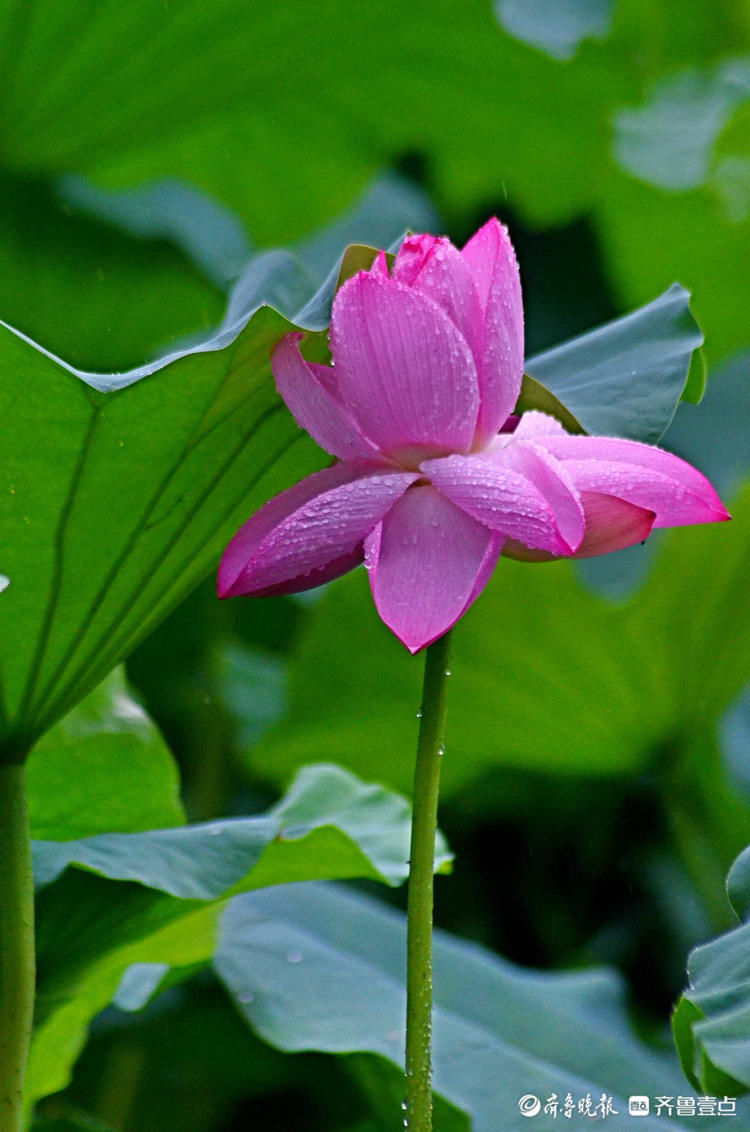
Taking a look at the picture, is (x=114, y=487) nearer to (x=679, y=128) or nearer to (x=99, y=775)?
(x=99, y=775)

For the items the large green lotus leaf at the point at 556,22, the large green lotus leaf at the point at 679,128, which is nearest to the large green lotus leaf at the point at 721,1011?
the large green lotus leaf at the point at 556,22

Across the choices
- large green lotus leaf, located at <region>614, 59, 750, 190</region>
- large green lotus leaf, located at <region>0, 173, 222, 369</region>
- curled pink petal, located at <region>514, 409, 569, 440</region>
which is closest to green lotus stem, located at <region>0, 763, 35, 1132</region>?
curled pink petal, located at <region>514, 409, 569, 440</region>

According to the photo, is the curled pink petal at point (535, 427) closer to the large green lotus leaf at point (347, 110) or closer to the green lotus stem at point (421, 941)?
the green lotus stem at point (421, 941)

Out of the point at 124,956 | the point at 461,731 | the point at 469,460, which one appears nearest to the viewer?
the point at 469,460

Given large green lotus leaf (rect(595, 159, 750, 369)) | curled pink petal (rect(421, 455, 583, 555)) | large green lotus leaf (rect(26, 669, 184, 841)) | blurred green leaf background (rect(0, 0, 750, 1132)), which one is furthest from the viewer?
large green lotus leaf (rect(595, 159, 750, 369))

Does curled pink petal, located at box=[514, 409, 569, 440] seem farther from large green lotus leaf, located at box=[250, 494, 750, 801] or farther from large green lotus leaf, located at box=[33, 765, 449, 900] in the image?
large green lotus leaf, located at box=[250, 494, 750, 801]

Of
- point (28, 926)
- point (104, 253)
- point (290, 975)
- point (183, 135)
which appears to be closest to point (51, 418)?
point (28, 926)

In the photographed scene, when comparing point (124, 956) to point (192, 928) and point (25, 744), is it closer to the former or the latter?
point (192, 928)
